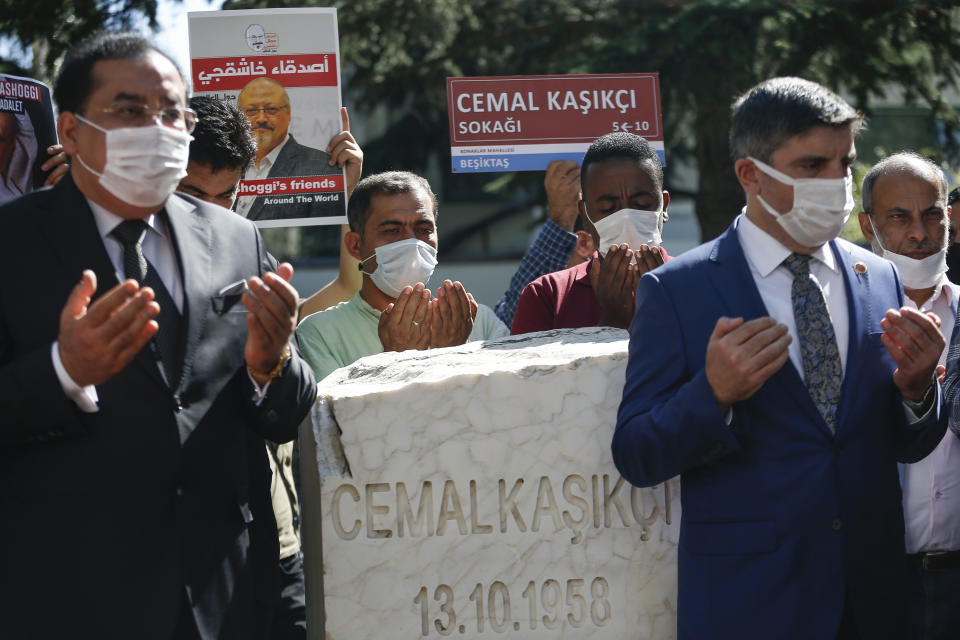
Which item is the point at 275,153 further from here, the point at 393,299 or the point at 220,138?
the point at 393,299

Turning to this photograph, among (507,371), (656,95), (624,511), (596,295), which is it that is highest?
(656,95)

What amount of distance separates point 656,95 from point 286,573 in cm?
277

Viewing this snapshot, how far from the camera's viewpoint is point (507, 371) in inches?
123

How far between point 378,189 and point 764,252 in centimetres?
186

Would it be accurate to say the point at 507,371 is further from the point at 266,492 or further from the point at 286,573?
the point at 286,573

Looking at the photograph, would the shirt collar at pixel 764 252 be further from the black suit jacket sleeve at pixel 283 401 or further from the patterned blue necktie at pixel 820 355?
the black suit jacket sleeve at pixel 283 401

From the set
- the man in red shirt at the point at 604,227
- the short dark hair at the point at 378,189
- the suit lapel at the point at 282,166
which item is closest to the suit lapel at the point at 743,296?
the man in red shirt at the point at 604,227

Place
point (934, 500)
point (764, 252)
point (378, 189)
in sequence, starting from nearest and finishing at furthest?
point (764, 252) < point (934, 500) < point (378, 189)

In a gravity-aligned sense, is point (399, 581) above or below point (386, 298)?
below

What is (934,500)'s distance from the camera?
11.5 ft

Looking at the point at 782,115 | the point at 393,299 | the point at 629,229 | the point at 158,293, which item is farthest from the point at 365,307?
the point at 782,115

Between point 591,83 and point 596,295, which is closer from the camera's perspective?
point 596,295

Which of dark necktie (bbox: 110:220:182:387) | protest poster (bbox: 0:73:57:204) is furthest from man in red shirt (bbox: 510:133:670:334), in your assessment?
protest poster (bbox: 0:73:57:204)

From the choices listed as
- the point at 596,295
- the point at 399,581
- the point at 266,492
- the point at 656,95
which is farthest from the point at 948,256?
the point at 266,492
